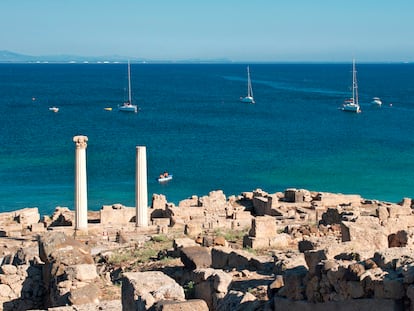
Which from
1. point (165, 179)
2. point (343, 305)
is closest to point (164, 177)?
point (165, 179)

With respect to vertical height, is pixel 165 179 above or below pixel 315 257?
below

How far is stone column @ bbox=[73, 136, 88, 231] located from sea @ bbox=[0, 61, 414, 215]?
15.1 meters

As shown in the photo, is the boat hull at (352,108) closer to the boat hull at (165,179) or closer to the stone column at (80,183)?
the boat hull at (165,179)

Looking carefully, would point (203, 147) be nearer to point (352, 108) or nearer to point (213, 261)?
point (352, 108)

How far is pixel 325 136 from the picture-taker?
227 ft

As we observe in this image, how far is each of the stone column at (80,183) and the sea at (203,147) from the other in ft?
49.5

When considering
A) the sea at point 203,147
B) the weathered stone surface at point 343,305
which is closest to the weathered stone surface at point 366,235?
the weathered stone surface at point 343,305

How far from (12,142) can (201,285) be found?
53.4 meters

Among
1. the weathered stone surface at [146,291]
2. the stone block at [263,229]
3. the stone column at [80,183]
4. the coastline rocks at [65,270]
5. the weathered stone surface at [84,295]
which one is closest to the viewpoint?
the weathered stone surface at [146,291]

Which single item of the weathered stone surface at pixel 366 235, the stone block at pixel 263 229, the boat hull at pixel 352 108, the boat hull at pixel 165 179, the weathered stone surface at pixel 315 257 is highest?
the weathered stone surface at pixel 315 257

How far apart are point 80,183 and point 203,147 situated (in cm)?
3808

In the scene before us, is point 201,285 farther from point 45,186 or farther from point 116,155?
point 116,155

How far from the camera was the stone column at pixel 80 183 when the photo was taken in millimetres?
22141

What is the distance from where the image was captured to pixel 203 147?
60125mm
